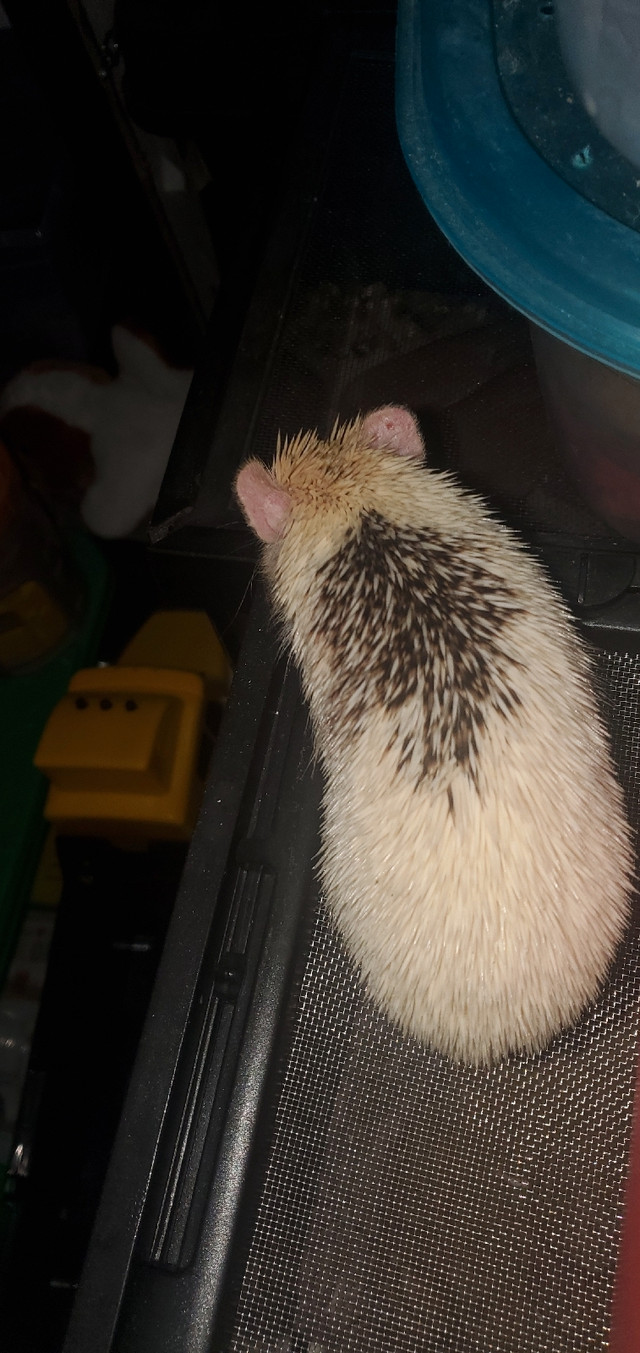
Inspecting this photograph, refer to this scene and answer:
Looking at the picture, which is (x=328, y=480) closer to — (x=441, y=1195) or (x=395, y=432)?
(x=395, y=432)

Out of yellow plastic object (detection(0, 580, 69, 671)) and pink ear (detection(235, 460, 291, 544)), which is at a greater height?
pink ear (detection(235, 460, 291, 544))

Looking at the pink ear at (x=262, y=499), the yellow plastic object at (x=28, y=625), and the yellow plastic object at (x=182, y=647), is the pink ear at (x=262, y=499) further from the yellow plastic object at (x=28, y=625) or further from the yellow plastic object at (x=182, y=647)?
the yellow plastic object at (x=28, y=625)

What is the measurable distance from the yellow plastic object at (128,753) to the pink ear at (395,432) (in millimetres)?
878

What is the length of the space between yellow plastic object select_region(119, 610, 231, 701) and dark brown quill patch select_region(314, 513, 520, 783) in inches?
38.9

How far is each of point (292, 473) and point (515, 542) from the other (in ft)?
1.62

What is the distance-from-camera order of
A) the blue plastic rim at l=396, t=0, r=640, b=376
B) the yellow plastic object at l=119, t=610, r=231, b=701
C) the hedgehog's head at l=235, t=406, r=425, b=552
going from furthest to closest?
the yellow plastic object at l=119, t=610, r=231, b=701, the hedgehog's head at l=235, t=406, r=425, b=552, the blue plastic rim at l=396, t=0, r=640, b=376

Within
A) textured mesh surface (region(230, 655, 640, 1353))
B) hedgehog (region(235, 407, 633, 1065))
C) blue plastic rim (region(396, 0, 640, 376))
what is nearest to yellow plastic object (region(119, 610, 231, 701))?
hedgehog (region(235, 407, 633, 1065))

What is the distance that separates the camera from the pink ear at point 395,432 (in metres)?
1.88

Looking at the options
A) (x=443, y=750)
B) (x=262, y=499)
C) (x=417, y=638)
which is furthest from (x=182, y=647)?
(x=443, y=750)

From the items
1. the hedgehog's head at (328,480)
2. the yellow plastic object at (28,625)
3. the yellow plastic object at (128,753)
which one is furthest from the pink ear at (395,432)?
the yellow plastic object at (28,625)

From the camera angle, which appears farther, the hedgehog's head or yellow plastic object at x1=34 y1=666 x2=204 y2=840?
yellow plastic object at x1=34 y1=666 x2=204 y2=840

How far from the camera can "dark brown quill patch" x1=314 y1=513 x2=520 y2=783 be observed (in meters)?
1.51

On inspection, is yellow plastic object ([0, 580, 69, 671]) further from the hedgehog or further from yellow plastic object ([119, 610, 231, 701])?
the hedgehog

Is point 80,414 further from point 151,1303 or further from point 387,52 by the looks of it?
point 151,1303
